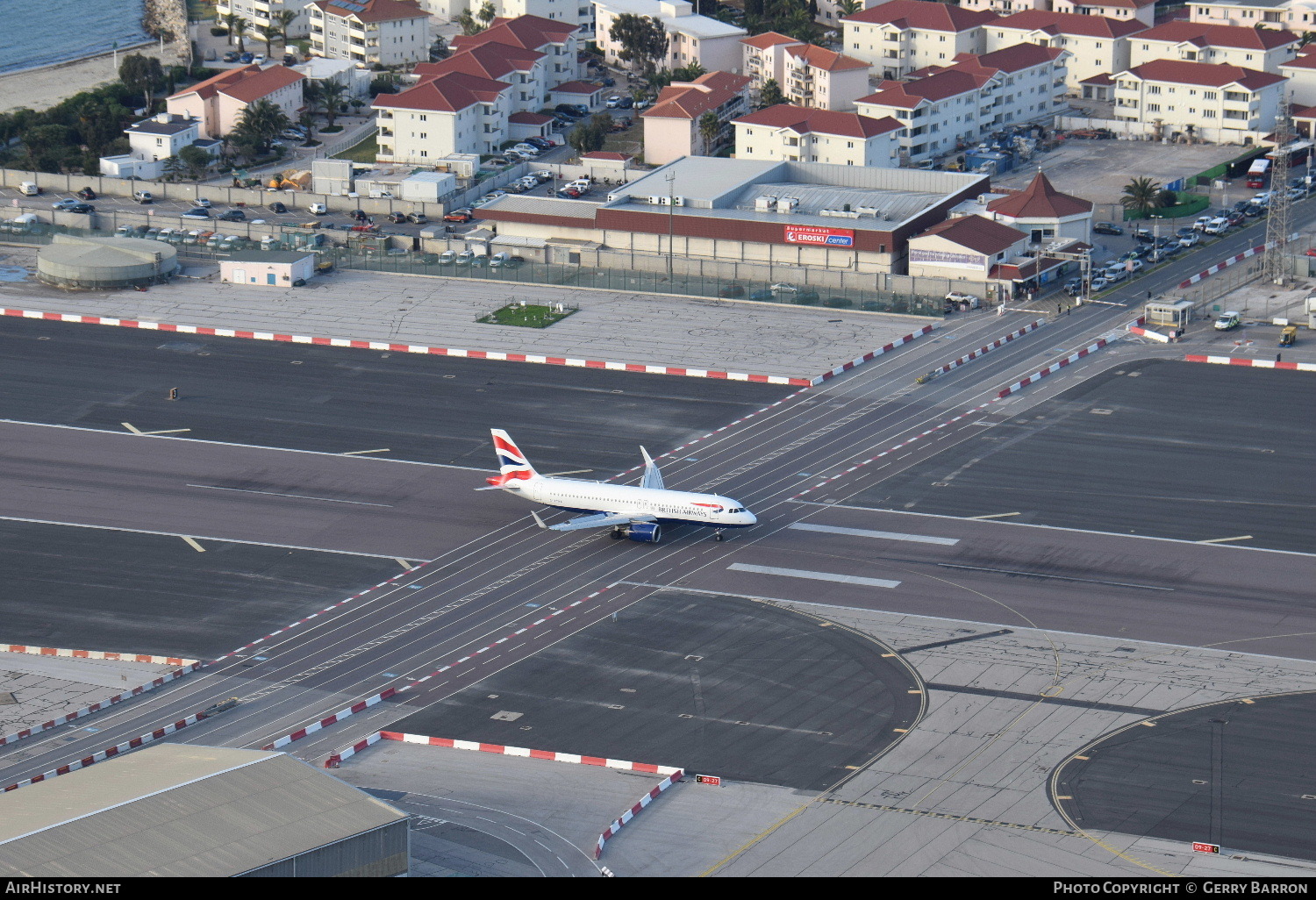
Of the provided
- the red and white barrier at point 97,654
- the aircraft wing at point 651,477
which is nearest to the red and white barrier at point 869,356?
the aircraft wing at point 651,477

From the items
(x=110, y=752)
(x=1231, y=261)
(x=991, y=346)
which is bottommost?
(x=110, y=752)

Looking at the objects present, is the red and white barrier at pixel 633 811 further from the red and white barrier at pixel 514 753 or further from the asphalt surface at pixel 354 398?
the asphalt surface at pixel 354 398

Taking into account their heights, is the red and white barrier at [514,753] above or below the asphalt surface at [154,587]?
below

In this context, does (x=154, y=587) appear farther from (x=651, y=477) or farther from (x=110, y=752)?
(x=651, y=477)

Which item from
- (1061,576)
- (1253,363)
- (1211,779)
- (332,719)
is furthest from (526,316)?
(1211,779)

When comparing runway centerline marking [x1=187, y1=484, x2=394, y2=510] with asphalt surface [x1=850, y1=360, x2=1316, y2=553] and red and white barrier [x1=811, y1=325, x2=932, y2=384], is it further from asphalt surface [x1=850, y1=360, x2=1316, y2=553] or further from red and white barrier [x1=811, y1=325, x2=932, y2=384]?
red and white barrier [x1=811, y1=325, x2=932, y2=384]

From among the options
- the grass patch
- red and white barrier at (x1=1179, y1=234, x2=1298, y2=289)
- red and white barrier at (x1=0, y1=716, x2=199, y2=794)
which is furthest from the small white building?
red and white barrier at (x1=0, y1=716, x2=199, y2=794)

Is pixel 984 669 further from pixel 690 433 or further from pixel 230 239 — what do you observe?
pixel 230 239
